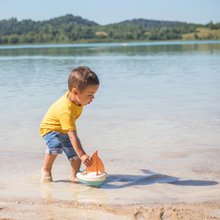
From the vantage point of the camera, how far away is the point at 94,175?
13.7ft

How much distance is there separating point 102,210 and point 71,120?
1.02 meters

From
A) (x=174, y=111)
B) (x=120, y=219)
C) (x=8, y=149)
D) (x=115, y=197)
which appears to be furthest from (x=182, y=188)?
(x=174, y=111)

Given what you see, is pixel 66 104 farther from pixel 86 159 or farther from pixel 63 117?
pixel 86 159

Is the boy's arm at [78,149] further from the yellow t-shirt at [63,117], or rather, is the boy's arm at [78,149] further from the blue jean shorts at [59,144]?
the blue jean shorts at [59,144]

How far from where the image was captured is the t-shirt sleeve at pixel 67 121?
4180 mm

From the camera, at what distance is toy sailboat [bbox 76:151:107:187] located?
4.16 meters

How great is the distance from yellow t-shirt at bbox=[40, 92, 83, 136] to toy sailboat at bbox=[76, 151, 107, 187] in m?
0.36

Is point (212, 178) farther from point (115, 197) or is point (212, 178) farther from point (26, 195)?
point (26, 195)

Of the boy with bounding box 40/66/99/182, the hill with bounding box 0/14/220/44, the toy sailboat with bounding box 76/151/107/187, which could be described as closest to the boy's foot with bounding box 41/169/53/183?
the boy with bounding box 40/66/99/182

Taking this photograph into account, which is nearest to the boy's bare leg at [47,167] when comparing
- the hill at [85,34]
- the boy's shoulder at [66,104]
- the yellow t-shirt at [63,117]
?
the yellow t-shirt at [63,117]

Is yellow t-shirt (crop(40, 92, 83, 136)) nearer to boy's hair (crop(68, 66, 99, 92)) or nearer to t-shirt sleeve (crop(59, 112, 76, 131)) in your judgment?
t-shirt sleeve (crop(59, 112, 76, 131))

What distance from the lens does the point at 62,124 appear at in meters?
4.23

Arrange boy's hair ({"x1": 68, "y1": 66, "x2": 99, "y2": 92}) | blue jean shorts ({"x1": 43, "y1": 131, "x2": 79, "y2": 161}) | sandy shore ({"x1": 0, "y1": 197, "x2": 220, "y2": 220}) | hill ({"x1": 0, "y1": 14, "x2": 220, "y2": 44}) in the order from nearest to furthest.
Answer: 1. sandy shore ({"x1": 0, "y1": 197, "x2": 220, "y2": 220})
2. boy's hair ({"x1": 68, "y1": 66, "x2": 99, "y2": 92})
3. blue jean shorts ({"x1": 43, "y1": 131, "x2": 79, "y2": 161})
4. hill ({"x1": 0, "y1": 14, "x2": 220, "y2": 44})

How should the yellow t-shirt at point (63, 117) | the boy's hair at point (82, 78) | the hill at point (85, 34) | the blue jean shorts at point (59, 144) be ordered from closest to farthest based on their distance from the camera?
the boy's hair at point (82, 78)
the yellow t-shirt at point (63, 117)
the blue jean shorts at point (59, 144)
the hill at point (85, 34)
